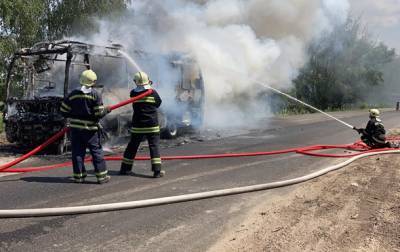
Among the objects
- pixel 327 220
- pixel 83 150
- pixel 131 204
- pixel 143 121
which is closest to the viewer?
pixel 327 220

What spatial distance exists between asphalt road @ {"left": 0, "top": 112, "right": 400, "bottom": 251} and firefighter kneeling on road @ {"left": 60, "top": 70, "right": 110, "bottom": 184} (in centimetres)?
27

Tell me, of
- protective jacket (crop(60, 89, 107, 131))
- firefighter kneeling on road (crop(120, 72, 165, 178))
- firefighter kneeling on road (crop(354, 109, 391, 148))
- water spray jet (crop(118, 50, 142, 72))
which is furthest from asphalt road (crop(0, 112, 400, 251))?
water spray jet (crop(118, 50, 142, 72))

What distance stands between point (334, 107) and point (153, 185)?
34.5 metres

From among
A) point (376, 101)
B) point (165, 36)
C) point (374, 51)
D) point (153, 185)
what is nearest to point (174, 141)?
point (165, 36)

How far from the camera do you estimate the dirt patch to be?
418 centimetres

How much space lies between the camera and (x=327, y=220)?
4898 mm

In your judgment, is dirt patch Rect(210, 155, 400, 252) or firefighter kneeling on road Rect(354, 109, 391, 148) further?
firefighter kneeling on road Rect(354, 109, 391, 148)

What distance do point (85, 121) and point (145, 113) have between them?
3.42 ft

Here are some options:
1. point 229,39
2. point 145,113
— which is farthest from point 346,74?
point 145,113

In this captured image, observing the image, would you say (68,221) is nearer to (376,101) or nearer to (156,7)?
(156,7)

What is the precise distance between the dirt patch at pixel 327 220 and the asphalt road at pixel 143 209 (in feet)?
0.87

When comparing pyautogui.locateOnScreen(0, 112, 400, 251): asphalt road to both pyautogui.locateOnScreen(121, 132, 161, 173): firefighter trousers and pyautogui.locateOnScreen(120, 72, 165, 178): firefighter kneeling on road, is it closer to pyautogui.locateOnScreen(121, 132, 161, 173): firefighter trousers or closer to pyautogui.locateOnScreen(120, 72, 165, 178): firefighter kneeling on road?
pyautogui.locateOnScreen(121, 132, 161, 173): firefighter trousers

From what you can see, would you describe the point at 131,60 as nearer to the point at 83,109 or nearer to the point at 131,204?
the point at 83,109

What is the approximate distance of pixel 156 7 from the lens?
58.9 feet
